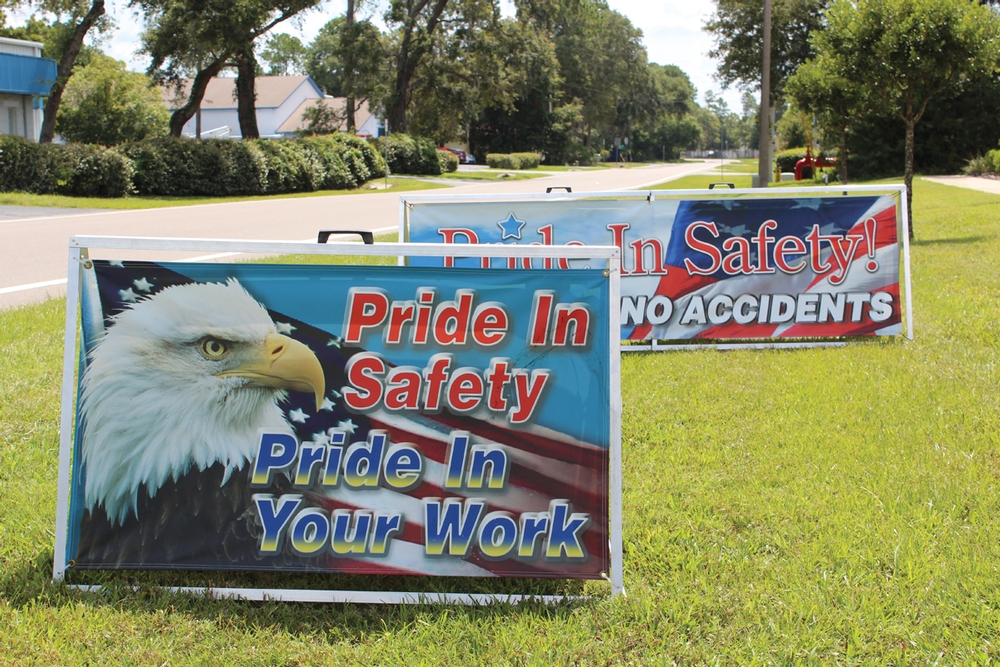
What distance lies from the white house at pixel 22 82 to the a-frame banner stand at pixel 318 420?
3984cm

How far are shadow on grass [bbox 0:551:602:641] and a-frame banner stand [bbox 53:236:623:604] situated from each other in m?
0.06

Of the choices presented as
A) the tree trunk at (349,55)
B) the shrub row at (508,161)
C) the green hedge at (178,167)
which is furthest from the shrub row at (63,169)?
the shrub row at (508,161)

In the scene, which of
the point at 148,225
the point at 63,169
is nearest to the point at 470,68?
the point at 63,169

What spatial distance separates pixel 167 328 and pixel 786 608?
2.27 metres

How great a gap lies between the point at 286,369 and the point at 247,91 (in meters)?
34.9

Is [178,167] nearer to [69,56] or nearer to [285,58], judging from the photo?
[69,56]

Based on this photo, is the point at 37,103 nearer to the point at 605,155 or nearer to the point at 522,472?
the point at 522,472

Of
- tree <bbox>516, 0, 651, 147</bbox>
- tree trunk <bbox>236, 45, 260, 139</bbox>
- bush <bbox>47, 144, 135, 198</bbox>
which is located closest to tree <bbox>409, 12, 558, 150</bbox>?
tree trunk <bbox>236, 45, 260, 139</bbox>

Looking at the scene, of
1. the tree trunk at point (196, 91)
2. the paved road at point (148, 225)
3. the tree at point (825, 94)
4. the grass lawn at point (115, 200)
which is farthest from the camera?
the tree trunk at point (196, 91)

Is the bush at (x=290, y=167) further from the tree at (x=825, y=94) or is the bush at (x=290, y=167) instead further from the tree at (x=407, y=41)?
the tree at (x=407, y=41)

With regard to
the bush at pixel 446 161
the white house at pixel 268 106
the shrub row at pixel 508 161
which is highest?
the white house at pixel 268 106

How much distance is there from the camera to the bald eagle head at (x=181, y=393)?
3186 millimetres

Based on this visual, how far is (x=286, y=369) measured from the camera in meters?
3.20

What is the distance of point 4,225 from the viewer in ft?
50.8
